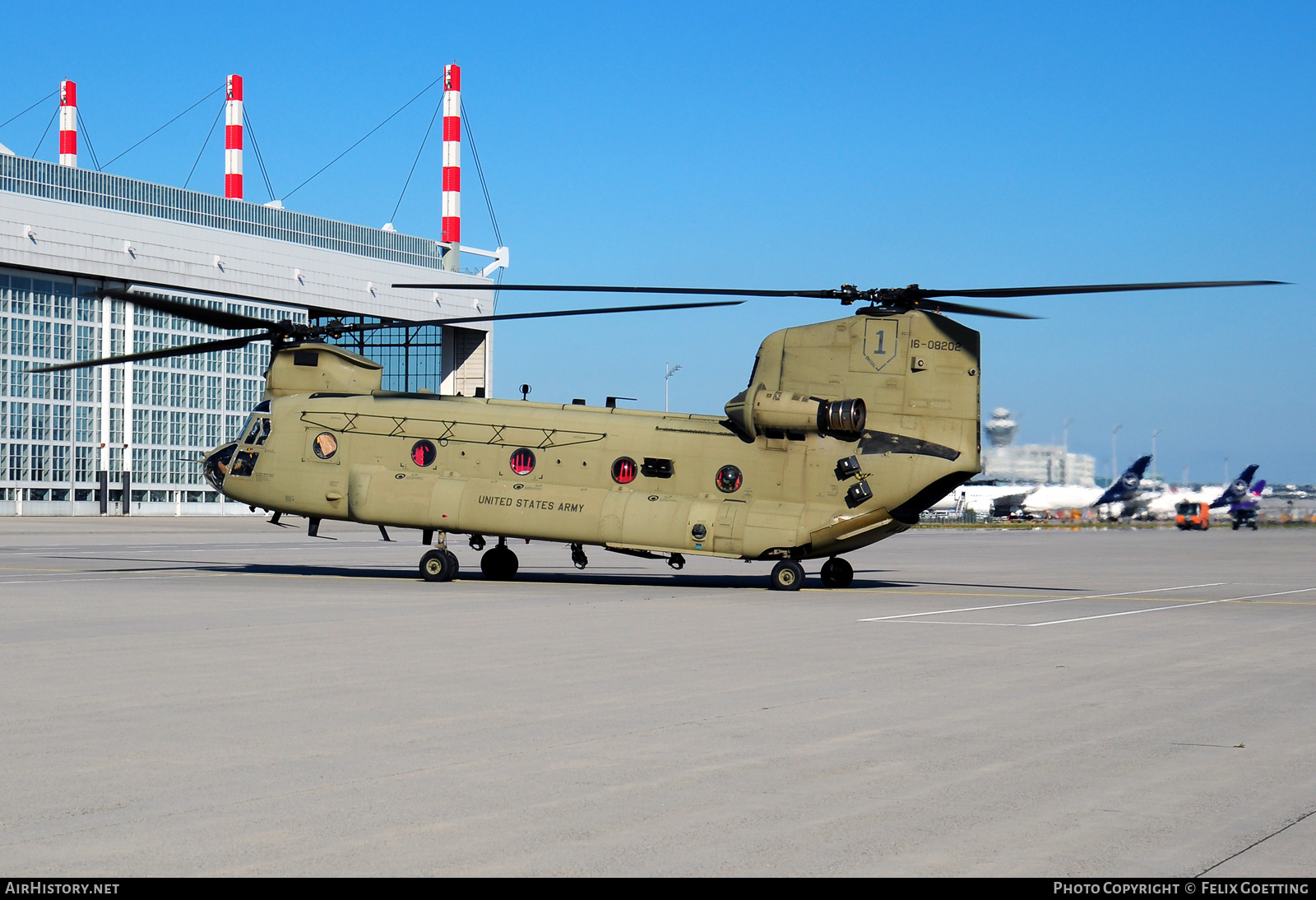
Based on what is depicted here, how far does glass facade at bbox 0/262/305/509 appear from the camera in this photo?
8012 cm

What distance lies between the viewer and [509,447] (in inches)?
1065

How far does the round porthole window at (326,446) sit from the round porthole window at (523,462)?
3.95 m

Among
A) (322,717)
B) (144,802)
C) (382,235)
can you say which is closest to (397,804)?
(144,802)

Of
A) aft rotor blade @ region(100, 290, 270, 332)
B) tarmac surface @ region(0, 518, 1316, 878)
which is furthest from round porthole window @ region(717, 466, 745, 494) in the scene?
aft rotor blade @ region(100, 290, 270, 332)

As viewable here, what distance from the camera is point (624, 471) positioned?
2642 centimetres

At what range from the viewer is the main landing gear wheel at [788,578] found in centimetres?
2530

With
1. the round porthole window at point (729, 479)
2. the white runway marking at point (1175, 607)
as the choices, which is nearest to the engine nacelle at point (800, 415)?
the round porthole window at point (729, 479)

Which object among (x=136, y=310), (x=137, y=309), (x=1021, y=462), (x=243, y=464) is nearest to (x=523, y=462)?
Result: (x=243, y=464)

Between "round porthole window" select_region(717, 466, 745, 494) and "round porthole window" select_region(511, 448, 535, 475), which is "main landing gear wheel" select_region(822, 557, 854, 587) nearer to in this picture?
"round porthole window" select_region(717, 466, 745, 494)

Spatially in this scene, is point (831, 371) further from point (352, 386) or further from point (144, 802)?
point (144, 802)

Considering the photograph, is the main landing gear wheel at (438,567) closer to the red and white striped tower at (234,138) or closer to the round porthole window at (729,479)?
the round porthole window at (729,479)

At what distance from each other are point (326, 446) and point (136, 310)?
210 feet

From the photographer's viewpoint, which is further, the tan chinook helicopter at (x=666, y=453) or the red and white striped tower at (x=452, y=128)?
the red and white striped tower at (x=452, y=128)
